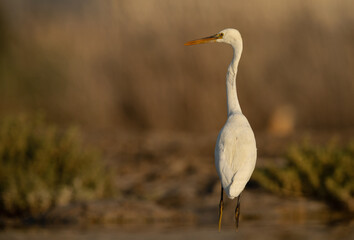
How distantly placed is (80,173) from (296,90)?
11535mm

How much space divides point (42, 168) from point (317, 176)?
4.02 m

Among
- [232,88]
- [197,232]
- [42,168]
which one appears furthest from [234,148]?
[42,168]

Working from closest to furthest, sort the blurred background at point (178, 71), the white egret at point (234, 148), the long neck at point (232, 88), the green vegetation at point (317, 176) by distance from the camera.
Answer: the white egret at point (234, 148), the long neck at point (232, 88), the green vegetation at point (317, 176), the blurred background at point (178, 71)

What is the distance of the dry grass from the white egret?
16.2m

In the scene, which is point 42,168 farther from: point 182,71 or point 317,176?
point 182,71

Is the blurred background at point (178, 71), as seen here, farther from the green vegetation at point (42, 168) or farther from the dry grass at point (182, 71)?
the green vegetation at point (42, 168)

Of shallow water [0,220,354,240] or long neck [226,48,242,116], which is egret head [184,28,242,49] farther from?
shallow water [0,220,354,240]

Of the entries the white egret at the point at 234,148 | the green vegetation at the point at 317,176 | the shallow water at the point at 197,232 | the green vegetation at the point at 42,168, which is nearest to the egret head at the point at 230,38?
the white egret at the point at 234,148

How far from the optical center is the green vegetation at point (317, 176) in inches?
328

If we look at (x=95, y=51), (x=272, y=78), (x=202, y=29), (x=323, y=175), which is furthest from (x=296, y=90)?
(x=323, y=175)

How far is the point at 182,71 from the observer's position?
62.1 ft

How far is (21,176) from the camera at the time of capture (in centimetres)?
838

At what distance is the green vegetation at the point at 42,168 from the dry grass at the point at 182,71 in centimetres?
925

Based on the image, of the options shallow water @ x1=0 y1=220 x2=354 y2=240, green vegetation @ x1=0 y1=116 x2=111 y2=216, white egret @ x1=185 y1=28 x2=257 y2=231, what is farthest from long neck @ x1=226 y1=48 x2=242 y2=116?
green vegetation @ x1=0 y1=116 x2=111 y2=216
